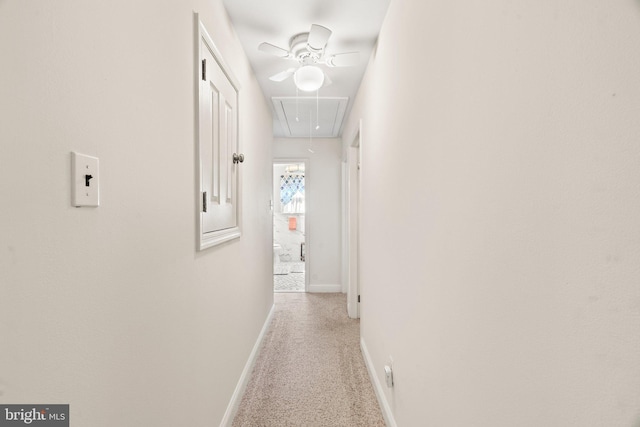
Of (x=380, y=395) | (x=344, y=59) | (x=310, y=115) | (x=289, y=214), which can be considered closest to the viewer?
(x=380, y=395)

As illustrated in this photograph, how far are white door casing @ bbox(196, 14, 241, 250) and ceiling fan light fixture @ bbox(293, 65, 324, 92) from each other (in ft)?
1.48

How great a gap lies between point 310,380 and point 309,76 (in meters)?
2.23

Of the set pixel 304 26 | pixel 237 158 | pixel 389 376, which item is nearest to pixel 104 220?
pixel 237 158

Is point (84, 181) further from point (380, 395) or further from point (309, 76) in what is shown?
point (380, 395)

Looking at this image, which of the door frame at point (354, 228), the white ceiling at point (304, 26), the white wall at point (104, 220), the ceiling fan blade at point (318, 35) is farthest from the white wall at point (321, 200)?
the white wall at point (104, 220)

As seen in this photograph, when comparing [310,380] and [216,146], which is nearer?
[216,146]

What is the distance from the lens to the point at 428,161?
4.11ft

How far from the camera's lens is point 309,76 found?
2.29m

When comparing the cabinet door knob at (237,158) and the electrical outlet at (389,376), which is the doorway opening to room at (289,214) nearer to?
the cabinet door knob at (237,158)

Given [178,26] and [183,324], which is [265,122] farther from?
[183,324]

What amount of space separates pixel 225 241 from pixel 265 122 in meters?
2.00

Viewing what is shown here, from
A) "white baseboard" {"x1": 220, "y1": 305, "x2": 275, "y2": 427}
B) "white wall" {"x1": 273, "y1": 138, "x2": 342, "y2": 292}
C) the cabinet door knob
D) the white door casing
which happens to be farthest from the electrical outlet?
"white wall" {"x1": 273, "y1": 138, "x2": 342, "y2": 292}

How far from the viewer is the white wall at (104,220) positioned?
1.90 feet

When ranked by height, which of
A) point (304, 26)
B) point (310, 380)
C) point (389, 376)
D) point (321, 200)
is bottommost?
point (310, 380)
